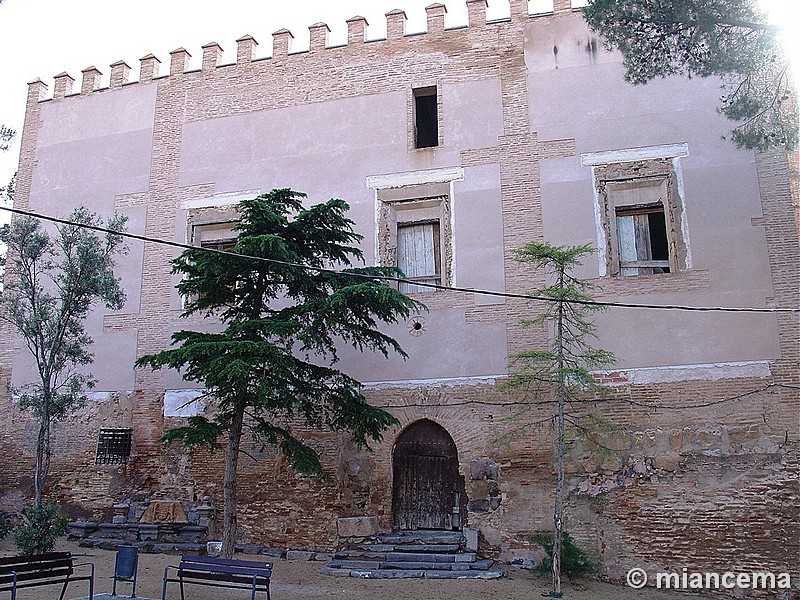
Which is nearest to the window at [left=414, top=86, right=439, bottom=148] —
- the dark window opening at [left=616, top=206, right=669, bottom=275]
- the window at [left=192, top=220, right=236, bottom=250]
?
the dark window opening at [left=616, top=206, right=669, bottom=275]

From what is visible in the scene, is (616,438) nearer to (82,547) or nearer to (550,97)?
(550,97)

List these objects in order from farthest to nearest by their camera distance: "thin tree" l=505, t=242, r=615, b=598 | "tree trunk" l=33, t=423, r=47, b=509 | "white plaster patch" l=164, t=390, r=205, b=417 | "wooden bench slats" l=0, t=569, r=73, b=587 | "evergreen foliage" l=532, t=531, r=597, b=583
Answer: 1. "white plaster patch" l=164, t=390, r=205, b=417
2. "tree trunk" l=33, t=423, r=47, b=509
3. "evergreen foliage" l=532, t=531, r=597, b=583
4. "thin tree" l=505, t=242, r=615, b=598
5. "wooden bench slats" l=0, t=569, r=73, b=587

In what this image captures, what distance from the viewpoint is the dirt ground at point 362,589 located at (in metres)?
9.28

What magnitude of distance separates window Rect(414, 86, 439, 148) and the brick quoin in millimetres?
250

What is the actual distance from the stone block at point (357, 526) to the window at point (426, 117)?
6705mm

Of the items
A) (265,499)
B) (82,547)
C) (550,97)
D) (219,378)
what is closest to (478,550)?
(265,499)

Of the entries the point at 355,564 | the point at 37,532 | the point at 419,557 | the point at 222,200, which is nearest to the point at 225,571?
the point at 355,564

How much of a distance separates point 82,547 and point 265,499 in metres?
3.18

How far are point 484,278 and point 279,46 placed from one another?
653 cm

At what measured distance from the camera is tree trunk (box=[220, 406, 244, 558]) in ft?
31.7

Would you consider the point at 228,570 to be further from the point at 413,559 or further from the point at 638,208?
the point at 638,208

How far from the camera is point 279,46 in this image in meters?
14.9

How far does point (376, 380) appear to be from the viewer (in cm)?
1253

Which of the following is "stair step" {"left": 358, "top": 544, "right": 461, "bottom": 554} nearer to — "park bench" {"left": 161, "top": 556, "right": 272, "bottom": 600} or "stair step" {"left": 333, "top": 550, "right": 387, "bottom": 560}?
"stair step" {"left": 333, "top": 550, "right": 387, "bottom": 560}
